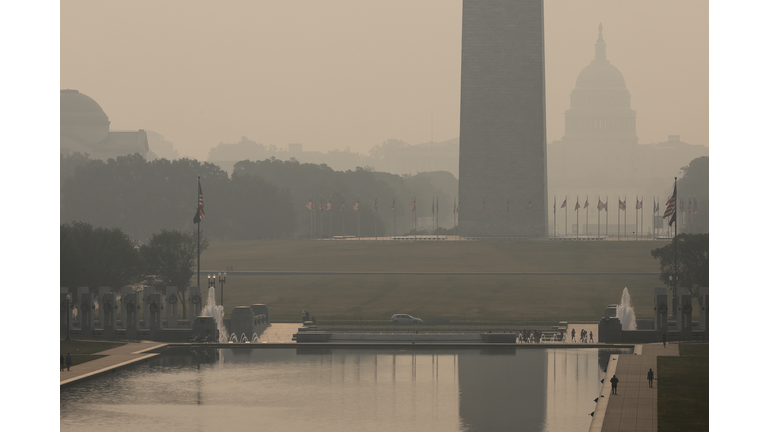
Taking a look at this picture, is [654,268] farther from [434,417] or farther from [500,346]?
[434,417]

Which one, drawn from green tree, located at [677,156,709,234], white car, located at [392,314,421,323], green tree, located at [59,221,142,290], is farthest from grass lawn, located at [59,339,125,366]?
green tree, located at [677,156,709,234]

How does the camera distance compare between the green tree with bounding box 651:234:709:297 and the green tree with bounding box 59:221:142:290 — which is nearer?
the green tree with bounding box 651:234:709:297

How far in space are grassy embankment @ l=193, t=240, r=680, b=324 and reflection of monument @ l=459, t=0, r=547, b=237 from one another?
9.97 meters

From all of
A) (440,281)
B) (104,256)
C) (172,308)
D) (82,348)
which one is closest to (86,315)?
(172,308)

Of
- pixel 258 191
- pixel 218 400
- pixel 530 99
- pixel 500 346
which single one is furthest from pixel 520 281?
pixel 258 191

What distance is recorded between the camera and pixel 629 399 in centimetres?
3928

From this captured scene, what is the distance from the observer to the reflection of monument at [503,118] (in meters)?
118

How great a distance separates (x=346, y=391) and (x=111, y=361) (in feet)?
45.8

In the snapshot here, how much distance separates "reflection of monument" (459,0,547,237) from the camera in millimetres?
117812

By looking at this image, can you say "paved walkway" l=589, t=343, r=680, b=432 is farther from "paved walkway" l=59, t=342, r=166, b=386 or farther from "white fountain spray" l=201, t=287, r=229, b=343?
"white fountain spray" l=201, t=287, r=229, b=343

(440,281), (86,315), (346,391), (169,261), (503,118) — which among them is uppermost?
(503,118)

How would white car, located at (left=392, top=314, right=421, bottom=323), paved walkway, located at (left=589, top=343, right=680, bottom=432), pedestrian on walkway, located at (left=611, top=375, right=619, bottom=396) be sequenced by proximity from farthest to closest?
white car, located at (left=392, top=314, right=421, bottom=323) < pedestrian on walkway, located at (left=611, top=375, right=619, bottom=396) < paved walkway, located at (left=589, top=343, right=680, bottom=432)

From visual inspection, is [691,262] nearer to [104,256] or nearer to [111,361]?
[111,361]

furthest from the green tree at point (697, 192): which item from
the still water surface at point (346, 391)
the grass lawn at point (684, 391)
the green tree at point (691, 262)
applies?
the still water surface at point (346, 391)
